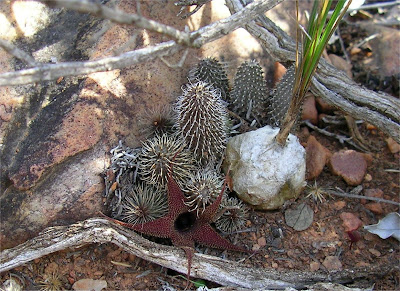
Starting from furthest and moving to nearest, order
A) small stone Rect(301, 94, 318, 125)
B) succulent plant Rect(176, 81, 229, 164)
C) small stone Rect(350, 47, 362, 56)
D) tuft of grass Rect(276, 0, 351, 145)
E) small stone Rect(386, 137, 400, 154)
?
1. small stone Rect(350, 47, 362, 56)
2. small stone Rect(301, 94, 318, 125)
3. small stone Rect(386, 137, 400, 154)
4. succulent plant Rect(176, 81, 229, 164)
5. tuft of grass Rect(276, 0, 351, 145)

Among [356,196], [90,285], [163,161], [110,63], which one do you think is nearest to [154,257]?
[90,285]

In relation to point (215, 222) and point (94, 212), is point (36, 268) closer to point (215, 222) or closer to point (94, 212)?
point (94, 212)

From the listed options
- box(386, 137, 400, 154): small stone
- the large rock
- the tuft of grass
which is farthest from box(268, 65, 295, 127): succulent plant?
box(386, 137, 400, 154): small stone

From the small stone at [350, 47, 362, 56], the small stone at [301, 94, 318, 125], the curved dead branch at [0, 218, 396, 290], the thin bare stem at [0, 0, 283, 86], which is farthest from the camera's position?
the small stone at [350, 47, 362, 56]

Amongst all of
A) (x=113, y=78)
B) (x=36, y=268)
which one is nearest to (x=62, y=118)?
(x=113, y=78)

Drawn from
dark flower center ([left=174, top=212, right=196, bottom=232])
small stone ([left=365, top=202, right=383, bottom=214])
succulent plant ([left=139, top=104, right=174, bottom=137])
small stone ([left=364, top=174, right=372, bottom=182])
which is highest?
Answer: succulent plant ([left=139, top=104, right=174, bottom=137])

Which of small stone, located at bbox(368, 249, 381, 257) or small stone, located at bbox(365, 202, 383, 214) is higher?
small stone, located at bbox(365, 202, 383, 214)

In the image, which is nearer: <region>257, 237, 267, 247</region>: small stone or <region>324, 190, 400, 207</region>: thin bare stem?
<region>257, 237, 267, 247</region>: small stone

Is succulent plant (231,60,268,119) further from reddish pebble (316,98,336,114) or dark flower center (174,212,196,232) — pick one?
dark flower center (174,212,196,232)
